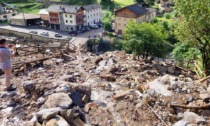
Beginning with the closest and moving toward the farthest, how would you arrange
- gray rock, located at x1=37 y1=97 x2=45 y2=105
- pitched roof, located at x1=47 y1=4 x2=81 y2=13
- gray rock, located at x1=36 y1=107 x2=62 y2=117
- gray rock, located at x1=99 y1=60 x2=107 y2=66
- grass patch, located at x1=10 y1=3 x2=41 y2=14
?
gray rock, located at x1=36 y1=107 x2=62 y2=117 → gray rock, located at x1=37 y1=97 x2=45 y2=105 → gray rock, located at x1=99 y1=60 x2=107 y2=66 → pitched roof, located at x1=47 y1=4 x2=81 y2=13 → grass patch, located at x1=10 y1=3 x2=41 y2=14

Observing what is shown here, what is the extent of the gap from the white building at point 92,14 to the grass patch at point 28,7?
547 inches

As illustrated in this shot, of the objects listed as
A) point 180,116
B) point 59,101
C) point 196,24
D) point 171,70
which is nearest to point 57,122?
point 59,101

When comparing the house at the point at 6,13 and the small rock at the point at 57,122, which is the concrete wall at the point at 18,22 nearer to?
the house at the point at 6,13

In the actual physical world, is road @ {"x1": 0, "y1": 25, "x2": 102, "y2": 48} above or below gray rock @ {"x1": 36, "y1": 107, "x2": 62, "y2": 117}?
below

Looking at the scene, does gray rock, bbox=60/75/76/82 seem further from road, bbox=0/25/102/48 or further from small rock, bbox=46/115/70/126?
road, bbox=0/25/102/48

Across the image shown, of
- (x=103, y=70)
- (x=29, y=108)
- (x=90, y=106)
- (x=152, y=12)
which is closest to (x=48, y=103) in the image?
(x=29, y=108)

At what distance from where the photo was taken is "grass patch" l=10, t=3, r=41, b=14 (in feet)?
187

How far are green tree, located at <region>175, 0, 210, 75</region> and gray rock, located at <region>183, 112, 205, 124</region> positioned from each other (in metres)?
7.09

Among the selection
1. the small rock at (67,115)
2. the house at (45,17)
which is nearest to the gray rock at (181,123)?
the small rock at (67,115)

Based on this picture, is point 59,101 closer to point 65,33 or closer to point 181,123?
point 181,123

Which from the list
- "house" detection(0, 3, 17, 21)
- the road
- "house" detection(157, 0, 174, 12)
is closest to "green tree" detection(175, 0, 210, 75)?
the road

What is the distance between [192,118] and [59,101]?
337cm

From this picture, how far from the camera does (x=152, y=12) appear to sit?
1928 inches

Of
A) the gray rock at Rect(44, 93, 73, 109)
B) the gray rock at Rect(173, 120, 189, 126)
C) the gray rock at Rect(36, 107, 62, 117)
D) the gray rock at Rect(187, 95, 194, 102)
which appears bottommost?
the gray rock at Rect(173, 120, 189, 126)
